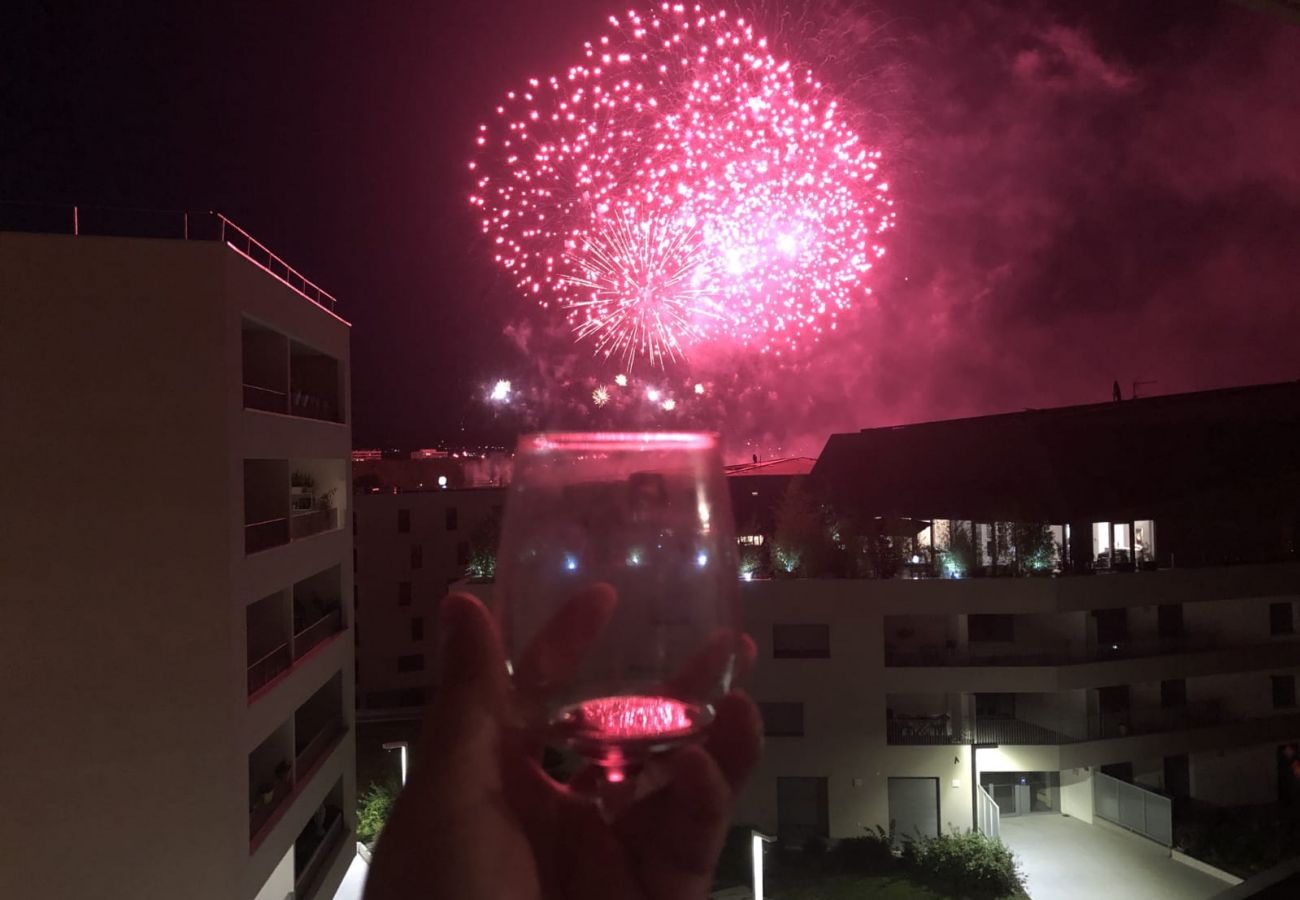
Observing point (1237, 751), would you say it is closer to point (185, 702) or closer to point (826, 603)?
point (826, 603)

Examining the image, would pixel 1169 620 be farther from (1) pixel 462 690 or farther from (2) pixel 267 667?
(1) pixel 462 690

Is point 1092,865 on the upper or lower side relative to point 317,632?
lower

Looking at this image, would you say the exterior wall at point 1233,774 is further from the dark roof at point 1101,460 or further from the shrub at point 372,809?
the shrub at point 372,809

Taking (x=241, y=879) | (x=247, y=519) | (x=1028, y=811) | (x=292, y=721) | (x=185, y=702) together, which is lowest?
(x=1028, y=811)

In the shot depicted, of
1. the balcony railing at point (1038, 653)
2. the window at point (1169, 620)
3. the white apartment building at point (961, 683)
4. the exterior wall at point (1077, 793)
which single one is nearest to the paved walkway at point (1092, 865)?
the exterior wall at point (1077, 793)

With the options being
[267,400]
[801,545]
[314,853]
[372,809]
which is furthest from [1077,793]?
[267,400]

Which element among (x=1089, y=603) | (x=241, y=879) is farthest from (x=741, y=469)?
(x=241, y=879)

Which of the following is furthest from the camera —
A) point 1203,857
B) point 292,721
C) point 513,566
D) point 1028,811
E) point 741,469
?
point 741,469
